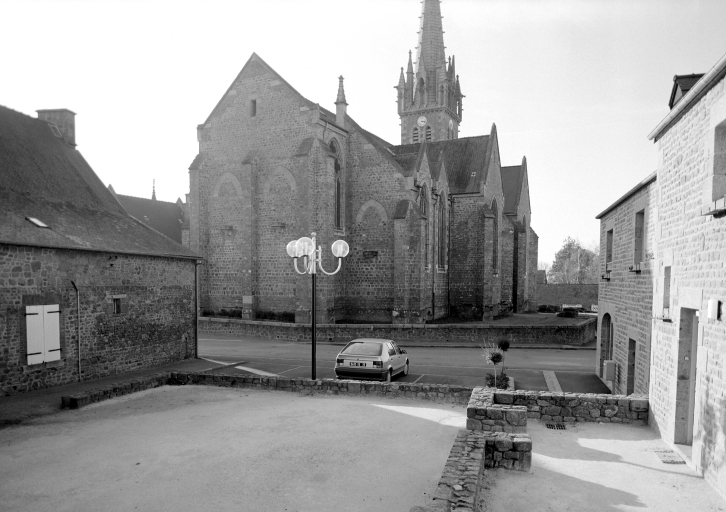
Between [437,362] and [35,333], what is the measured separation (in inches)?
524

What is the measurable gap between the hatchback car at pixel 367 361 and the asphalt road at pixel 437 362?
166 cm

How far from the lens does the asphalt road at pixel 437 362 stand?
16.8 metres

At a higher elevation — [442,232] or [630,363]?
[442,232]

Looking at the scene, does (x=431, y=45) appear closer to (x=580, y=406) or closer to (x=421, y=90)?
(x=421, y=90)

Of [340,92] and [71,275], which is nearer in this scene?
[71,275]

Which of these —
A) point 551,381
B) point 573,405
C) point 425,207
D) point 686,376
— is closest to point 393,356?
point 551,381

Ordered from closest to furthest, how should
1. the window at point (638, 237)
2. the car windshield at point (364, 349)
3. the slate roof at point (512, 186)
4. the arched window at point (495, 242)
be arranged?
the window at point (638, 237), the car windshield at point (364, 349), the arched window at point (495, 242), the slate roof at point (512, 186)

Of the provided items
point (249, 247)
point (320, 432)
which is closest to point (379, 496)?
point (320, 432)

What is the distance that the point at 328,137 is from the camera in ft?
90.3

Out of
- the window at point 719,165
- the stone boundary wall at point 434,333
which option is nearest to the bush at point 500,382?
the window at point 719,165

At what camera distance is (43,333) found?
1371 cm

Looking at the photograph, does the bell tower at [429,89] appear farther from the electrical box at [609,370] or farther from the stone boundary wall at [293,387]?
the stone boundary wall at [293,387]

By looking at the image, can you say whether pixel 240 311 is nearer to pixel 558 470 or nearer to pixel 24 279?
pixel 24 279

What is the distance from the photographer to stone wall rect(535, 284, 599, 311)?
164 ft
